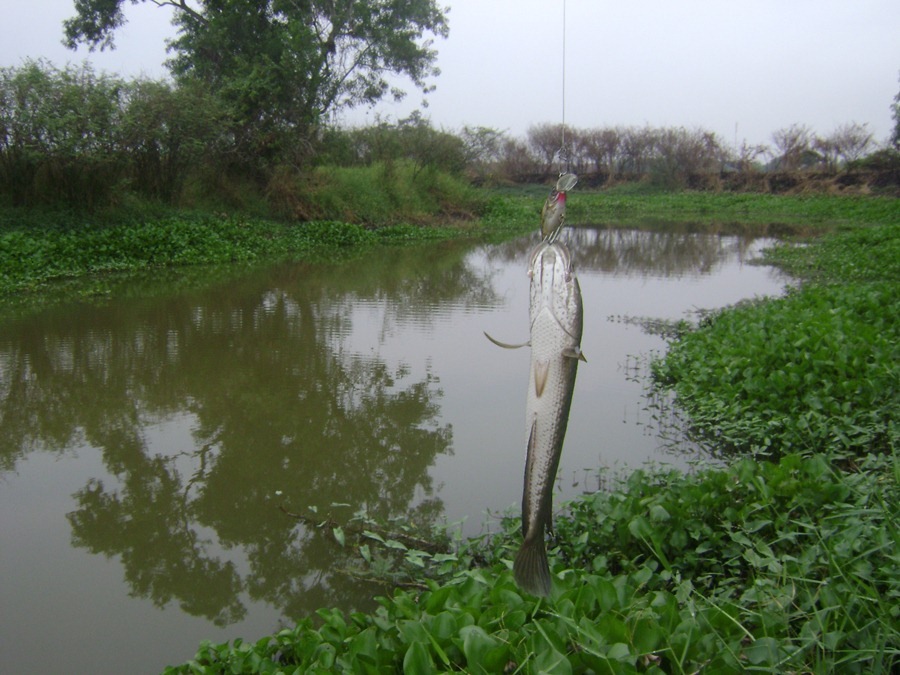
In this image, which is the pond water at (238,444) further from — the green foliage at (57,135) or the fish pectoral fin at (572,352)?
the green foliage at (57,135)

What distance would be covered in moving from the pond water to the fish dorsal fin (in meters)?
1.89

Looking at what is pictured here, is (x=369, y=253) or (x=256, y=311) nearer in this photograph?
(x=256, y=311)

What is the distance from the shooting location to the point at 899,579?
199 cm

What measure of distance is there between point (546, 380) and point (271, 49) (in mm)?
16732

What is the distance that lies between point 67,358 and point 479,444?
3.96 meters

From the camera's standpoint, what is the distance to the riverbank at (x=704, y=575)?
1845 mm

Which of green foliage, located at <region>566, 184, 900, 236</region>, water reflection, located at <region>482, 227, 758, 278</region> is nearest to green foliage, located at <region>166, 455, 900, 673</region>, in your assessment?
water reflection, located at <region>482, 227, 758, 278</region>

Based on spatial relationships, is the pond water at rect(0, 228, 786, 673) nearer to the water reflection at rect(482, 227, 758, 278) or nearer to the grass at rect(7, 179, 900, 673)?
the grass at rect(7, 179, 900, 673)

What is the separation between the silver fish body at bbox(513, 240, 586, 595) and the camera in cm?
146

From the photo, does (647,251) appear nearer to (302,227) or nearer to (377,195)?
(377,195)

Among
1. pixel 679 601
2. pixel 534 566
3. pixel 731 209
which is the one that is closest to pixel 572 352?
pixel 534 566

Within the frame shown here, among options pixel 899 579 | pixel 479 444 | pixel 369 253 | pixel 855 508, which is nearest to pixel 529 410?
pixel 899 579

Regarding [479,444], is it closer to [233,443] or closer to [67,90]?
[233,443]

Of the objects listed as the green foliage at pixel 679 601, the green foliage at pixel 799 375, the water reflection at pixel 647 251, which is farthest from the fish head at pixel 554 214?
the water reflection at pixel 647 251
